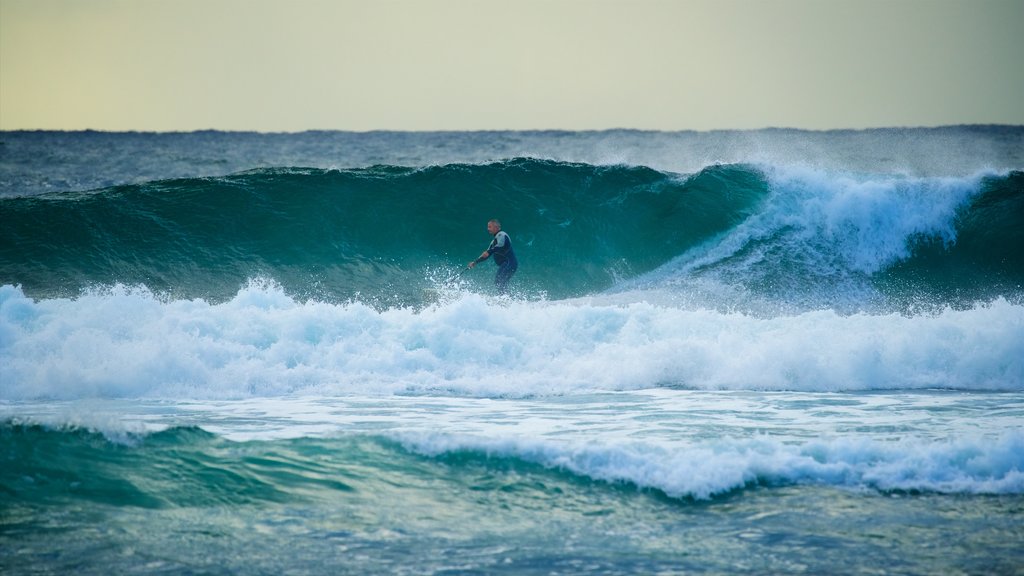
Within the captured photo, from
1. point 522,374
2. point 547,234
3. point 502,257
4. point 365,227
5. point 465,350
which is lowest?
point 522,374

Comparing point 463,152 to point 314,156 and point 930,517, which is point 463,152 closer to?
point 314,156

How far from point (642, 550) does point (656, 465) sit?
46.3 inches

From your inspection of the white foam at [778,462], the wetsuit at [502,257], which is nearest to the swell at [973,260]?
the wetsuit at [502,257]

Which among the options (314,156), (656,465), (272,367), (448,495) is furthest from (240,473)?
(314,156)

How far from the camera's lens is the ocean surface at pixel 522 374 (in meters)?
5.05

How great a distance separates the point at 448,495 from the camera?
5738 mm

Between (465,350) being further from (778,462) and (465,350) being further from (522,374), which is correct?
(778,462)

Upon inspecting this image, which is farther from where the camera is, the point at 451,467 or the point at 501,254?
the point at 501,254

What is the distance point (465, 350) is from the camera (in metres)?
10.7

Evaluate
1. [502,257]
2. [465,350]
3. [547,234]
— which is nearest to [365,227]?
[547,234]

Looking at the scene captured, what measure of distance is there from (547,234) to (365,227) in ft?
10.9

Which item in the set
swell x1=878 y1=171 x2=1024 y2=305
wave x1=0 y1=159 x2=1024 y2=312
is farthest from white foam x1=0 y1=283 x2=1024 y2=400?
swell x1=878 y1=171 x2=1024 y2=305

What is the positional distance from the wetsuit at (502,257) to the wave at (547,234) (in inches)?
49.5

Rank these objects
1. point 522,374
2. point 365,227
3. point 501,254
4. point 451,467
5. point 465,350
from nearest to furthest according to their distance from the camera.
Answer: point 451,467, point 522,374, point 465,350, point 501,254, point 365,227
